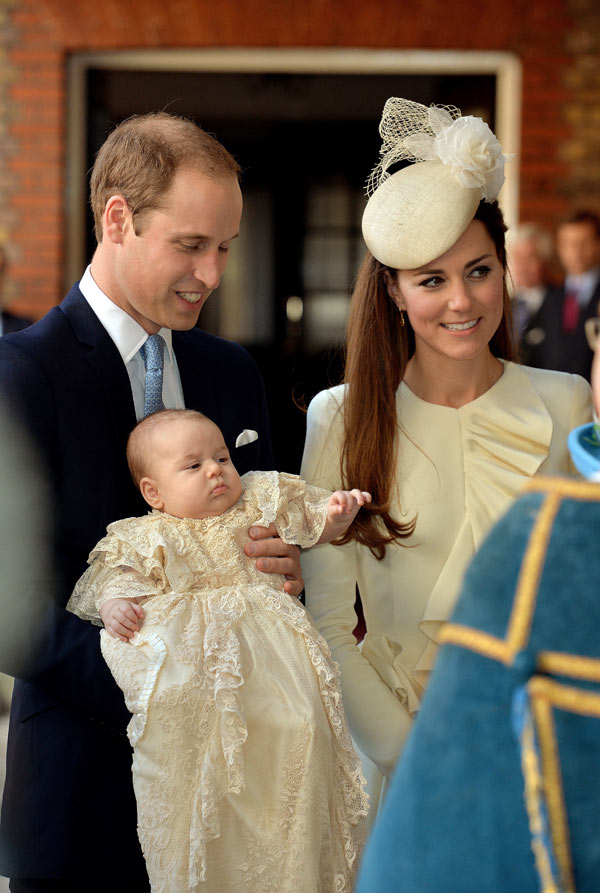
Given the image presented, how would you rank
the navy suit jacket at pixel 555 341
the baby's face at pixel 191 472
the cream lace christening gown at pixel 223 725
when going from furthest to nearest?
the navy suit jacket at pixel 555 341
the baby's face at pixel 191 472
the cream lace christening gown at pixel 223 725

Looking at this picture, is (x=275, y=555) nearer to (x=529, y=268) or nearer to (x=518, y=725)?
(x=518, y=725)

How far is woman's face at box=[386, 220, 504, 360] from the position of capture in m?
2.30

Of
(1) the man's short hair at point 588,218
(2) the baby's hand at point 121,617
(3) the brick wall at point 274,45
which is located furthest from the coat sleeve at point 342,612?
(3) the brick wall at point 274,45

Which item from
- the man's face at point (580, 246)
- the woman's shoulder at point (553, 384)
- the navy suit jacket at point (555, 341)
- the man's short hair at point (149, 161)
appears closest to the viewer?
the man's short hair at point (149, 161)

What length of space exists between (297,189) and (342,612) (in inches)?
331

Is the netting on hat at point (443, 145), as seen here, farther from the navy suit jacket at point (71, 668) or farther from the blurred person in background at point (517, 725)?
the blurred person in background at point (517, 725)

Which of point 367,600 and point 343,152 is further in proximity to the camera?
point 343,152

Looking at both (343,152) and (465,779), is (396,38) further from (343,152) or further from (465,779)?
(465,779)

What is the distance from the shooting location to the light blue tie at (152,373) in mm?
2188

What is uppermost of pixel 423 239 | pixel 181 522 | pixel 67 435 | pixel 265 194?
pixel 265 194

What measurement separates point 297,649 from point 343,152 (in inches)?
346

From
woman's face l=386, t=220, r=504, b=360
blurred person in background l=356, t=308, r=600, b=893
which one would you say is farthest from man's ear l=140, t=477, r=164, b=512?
blurred person in background l=356, t=308, r=600, b=893

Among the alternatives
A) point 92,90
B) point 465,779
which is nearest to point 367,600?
point 465,779

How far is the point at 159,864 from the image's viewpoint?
1803mm
